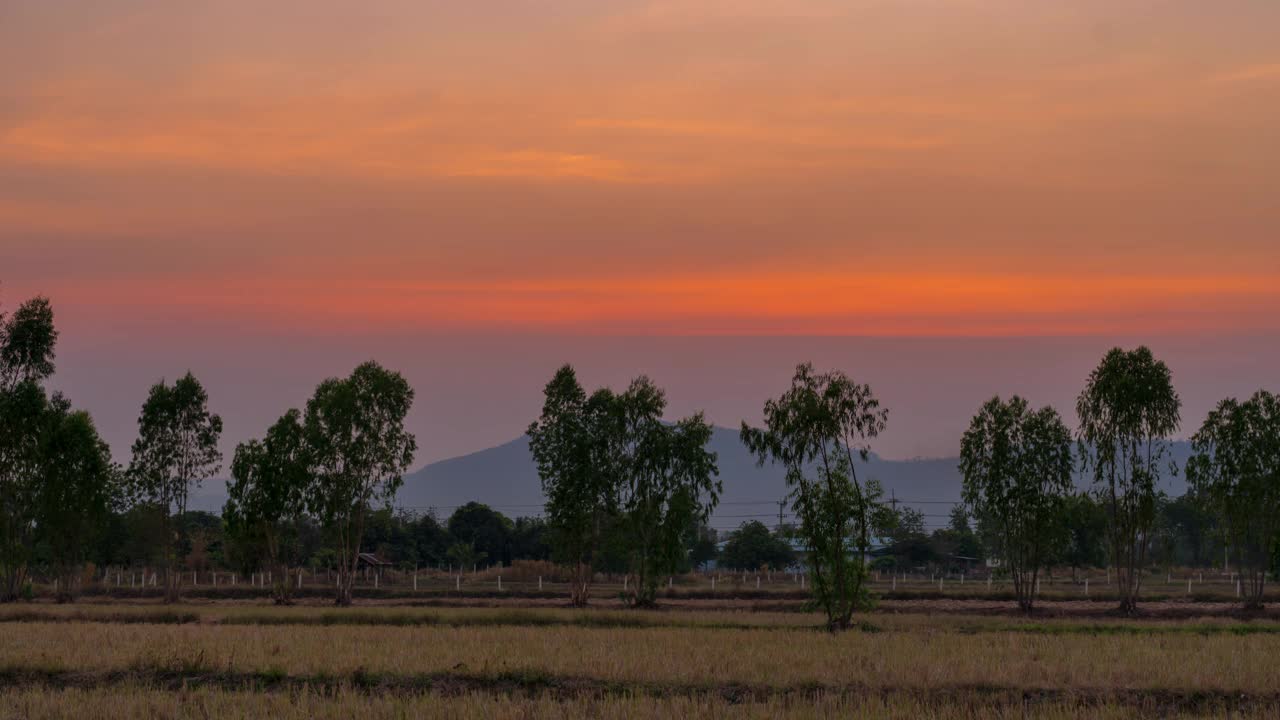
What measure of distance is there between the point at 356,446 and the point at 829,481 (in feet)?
129

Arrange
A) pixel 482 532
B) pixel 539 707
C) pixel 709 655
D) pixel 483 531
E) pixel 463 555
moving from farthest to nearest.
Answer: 1. pixel 483 531
2. pixel 482 532
3. pixel 463 555
4. pixel 709 655
5. pixel 539 707

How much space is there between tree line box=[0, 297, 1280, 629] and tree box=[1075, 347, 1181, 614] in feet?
0.35

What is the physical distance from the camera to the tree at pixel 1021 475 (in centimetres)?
6888

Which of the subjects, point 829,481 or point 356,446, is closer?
point 829,481

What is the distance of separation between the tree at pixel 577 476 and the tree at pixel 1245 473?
34.4 m

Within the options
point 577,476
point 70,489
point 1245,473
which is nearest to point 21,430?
point 70,489

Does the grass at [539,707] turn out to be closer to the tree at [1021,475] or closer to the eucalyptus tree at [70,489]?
the tree at [1021,475]

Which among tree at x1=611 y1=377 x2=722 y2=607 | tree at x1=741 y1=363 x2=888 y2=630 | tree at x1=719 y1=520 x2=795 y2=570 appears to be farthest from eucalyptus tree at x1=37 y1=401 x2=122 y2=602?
tree at x1=719 y1=520 x2=795 y2=570

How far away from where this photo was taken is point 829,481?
52.6m

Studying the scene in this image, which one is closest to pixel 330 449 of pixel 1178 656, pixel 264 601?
pixel 264 601

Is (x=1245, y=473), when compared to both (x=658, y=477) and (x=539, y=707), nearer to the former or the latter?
(x=658, y=477)

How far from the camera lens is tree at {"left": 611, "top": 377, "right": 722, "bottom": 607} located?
246 feet

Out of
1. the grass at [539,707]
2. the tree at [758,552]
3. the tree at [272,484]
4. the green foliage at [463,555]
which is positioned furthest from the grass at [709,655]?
the tree at [758,552]

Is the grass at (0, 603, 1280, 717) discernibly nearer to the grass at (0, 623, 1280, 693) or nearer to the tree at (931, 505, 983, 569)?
the grass at (0, 623, 1280, 693)
